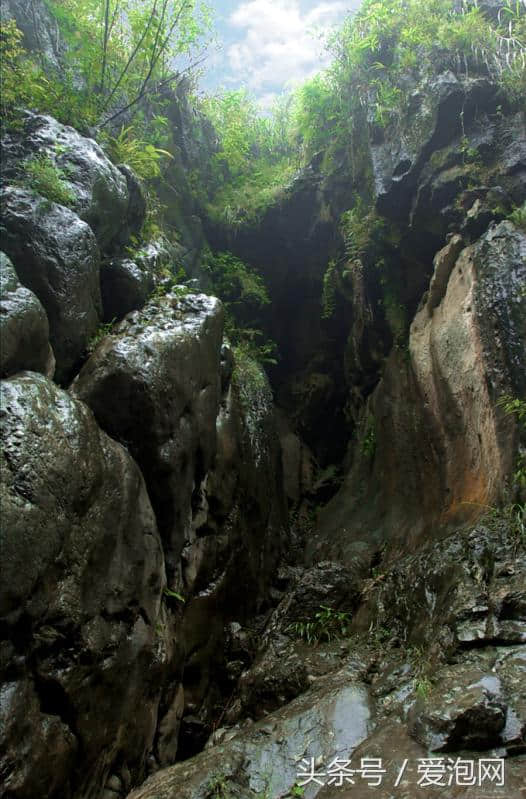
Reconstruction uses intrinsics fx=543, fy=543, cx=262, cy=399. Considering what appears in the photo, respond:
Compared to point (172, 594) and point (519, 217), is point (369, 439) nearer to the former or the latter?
point (519, 217)

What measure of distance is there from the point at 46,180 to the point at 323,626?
210 inches

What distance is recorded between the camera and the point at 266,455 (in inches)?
316

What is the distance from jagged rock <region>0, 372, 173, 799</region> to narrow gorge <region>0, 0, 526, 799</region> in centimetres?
2

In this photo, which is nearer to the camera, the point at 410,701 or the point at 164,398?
the point at 410,701

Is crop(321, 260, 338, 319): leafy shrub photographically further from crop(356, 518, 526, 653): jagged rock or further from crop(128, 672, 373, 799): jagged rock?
crop(128, 672, 373, 799): jagged rock

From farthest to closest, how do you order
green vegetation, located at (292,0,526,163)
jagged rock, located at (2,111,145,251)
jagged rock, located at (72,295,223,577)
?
1. green vegetation, located at (292,0,526,163)
2. jagged rock, located at (2,111,145,251)
3. jagged rock, located at (72,295,223,577)

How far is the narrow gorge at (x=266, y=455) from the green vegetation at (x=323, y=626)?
35 mm

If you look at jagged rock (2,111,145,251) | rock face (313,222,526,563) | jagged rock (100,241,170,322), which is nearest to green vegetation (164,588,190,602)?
rock face (313,222,526,563)

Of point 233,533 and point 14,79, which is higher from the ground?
point 14,79

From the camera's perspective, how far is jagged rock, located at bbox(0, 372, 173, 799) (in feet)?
11.2

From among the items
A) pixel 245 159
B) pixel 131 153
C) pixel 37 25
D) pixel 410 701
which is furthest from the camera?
pixel 245 159

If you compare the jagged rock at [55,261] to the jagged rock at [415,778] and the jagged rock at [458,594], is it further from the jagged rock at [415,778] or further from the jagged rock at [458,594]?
the jagged rock at [415,778]

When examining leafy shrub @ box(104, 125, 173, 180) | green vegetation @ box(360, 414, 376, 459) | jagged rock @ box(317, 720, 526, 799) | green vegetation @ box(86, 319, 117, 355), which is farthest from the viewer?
green vegetation @ box(360, 414, 376, 459)

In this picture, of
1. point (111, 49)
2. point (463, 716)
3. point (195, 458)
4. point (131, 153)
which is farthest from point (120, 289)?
point (463, 716)
